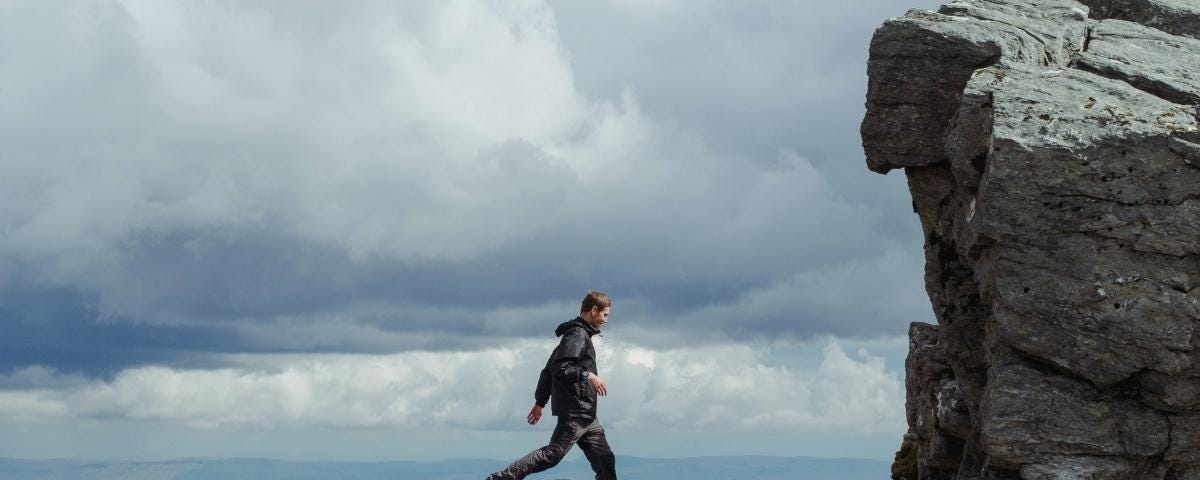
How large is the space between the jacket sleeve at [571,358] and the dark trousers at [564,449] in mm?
874

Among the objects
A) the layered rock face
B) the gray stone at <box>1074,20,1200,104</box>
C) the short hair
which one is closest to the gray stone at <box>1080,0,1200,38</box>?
the gray stone at <box>1074,20,1200,104</box>

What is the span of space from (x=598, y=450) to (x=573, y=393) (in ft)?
4.18

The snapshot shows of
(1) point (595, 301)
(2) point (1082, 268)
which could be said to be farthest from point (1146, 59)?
(1) point (595, 301)

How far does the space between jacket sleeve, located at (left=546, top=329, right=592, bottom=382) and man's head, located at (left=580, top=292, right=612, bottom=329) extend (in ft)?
1.04

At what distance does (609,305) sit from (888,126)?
6286 mm

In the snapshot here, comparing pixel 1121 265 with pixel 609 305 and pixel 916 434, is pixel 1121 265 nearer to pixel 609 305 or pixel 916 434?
pixel 916 434

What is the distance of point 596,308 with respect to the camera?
21031 millimetres

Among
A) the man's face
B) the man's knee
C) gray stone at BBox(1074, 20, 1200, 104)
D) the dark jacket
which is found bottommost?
the man's knee

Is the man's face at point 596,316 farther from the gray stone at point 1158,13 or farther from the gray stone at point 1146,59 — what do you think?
the gray stone at point 1158,13

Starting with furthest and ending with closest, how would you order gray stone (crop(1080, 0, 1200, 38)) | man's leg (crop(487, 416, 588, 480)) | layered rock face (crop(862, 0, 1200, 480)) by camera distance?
gray stone (crop(1080, 0, 1200, 38))
man's leg (crop(487, 416, 588, 480))
layered rock face (crop(862, 0, 1200, 480))

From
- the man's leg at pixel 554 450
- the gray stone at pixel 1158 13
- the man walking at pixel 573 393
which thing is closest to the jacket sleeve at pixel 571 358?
the man walking at pixel 573 393

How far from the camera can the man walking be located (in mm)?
20828

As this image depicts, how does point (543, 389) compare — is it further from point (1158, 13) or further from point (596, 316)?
point (1158, 13)

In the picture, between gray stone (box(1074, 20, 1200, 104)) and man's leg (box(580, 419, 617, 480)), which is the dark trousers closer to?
man's leg (box(580, 419, 617, 480))
